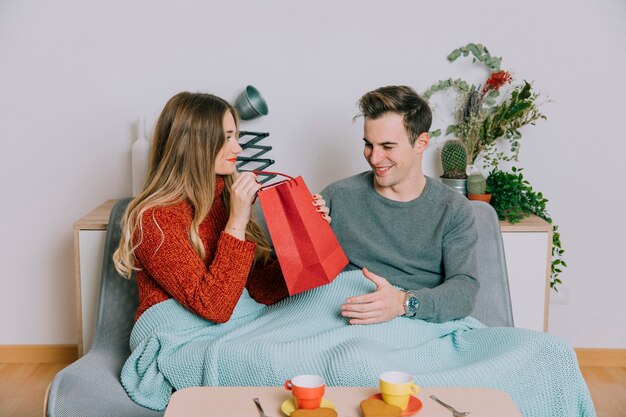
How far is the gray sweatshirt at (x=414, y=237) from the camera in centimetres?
214

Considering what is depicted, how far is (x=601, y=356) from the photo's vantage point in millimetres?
3035

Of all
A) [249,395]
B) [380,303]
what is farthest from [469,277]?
[249,395]

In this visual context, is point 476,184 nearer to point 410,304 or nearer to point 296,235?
point 410,304

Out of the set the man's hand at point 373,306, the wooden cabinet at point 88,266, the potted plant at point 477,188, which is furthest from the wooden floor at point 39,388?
the man's hand at point 373,306

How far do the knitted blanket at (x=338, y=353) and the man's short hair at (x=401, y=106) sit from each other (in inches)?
19.2

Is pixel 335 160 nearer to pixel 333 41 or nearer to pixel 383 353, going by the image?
pixel 333 41

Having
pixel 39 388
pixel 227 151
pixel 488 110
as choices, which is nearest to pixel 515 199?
pixel 488 110

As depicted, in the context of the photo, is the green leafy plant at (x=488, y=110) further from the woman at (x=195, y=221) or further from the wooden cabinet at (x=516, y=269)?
the woman at (x=195, y=221)

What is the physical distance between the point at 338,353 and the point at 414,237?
59 centimetres

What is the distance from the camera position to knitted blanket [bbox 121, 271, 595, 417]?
1692 millimetres

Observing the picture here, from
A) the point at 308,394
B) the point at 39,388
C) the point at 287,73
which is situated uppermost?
the point at 287,73

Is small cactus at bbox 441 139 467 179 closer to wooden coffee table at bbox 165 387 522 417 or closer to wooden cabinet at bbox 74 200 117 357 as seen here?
wooden cabinet at bbox 74 200 117 357

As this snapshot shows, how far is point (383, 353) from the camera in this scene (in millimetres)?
1743

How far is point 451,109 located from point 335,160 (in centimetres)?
51
